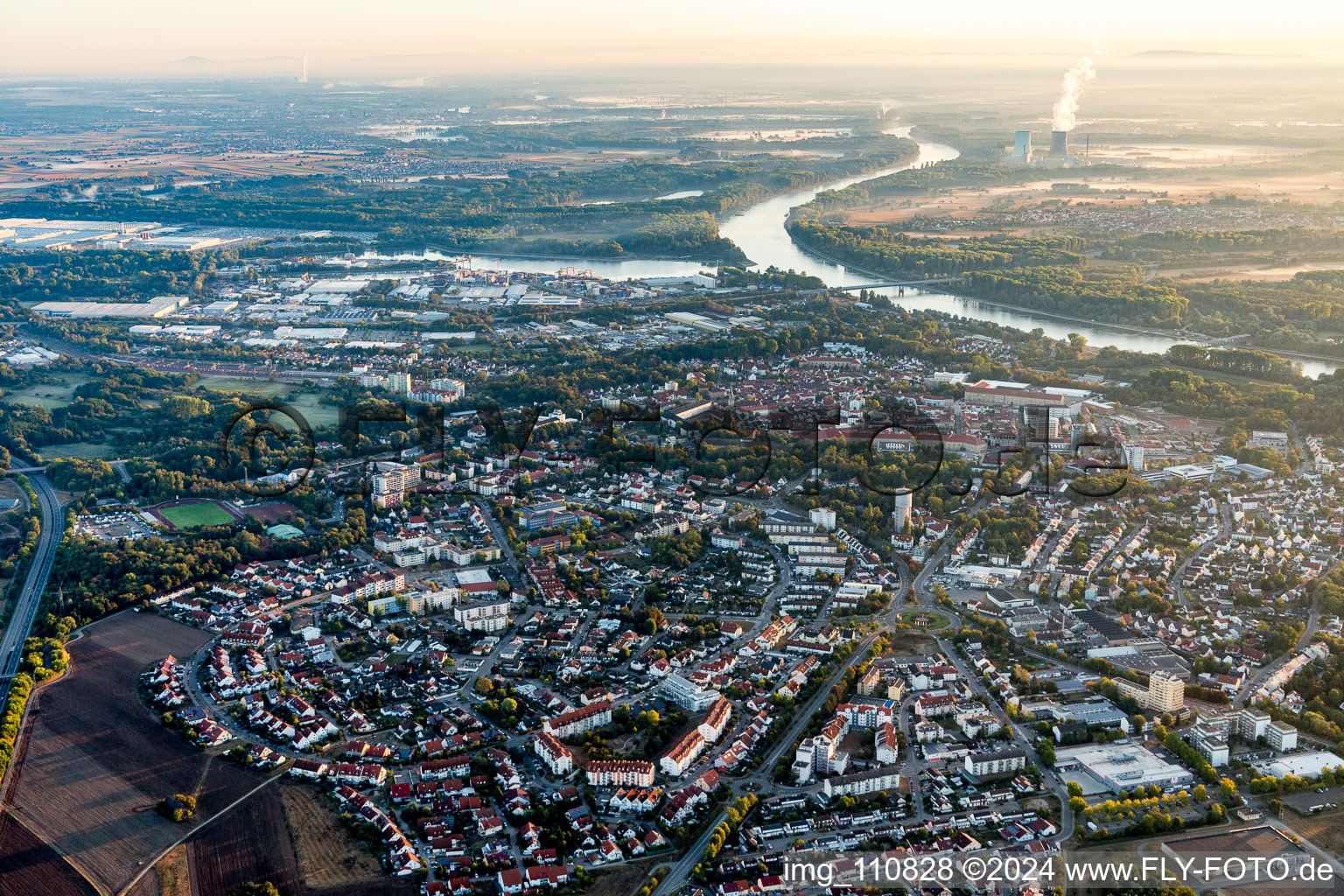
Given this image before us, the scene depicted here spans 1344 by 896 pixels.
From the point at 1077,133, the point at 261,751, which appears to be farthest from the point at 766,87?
the point at 261,751

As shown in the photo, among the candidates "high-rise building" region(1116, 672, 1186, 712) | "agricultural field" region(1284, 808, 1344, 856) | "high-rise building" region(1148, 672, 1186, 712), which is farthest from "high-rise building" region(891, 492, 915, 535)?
"agricultural field" region(1284, 808, 1344, 856)

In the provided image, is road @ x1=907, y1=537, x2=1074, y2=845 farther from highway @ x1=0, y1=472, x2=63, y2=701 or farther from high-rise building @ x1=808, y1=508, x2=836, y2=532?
highway @ x1=0, y1=472, x2=63, y2=701

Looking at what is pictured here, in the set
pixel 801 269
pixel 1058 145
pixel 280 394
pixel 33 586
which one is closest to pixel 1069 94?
pixel 1058 145

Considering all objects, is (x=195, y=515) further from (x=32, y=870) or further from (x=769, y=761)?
(x=769, y=761)

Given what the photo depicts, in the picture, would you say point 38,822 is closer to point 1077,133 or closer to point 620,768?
point 620,768

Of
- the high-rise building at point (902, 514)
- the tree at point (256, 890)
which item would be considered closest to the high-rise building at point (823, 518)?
the high-rise building at point (902, 514)

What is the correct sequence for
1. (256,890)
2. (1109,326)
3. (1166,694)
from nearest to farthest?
1. (256,890)
2. (1166,694)
3. (1109,326)
